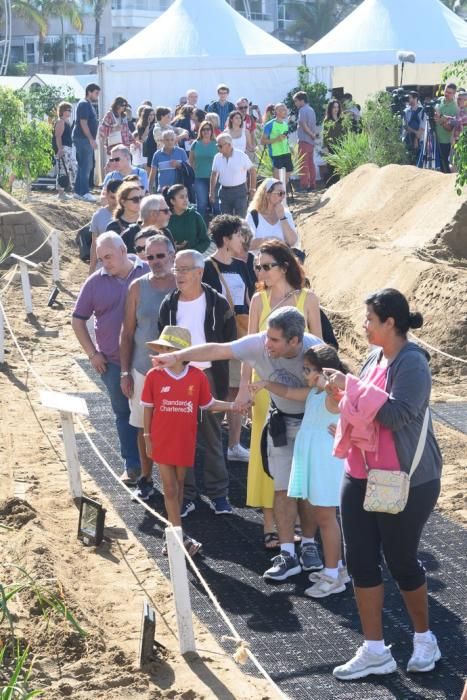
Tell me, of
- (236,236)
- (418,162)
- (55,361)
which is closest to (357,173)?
(418,162)

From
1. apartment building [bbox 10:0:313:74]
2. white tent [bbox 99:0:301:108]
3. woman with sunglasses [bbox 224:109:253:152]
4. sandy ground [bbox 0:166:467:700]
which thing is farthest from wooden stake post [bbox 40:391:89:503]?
apartment building [bbox 10:0:313:74]

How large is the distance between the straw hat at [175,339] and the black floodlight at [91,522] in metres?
1.09

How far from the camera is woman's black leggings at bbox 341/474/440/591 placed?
5.36m

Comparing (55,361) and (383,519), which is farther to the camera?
(55,361)

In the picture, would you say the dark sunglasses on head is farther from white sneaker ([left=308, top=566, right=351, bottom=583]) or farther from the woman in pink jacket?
the woman in pink jacket

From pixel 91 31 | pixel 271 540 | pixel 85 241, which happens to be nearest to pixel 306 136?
pixel 85 241

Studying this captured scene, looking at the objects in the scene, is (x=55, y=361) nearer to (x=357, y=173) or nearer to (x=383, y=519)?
(x=383, y=519)

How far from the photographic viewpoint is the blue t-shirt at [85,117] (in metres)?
23.2

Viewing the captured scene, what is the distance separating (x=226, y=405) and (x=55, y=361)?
615 centimetres

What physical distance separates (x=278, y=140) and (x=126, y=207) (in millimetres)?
12647

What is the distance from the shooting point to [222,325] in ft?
26.2

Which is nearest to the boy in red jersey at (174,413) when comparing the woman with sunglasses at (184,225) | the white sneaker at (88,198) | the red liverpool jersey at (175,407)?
the red liverpool jersey at (175,407)

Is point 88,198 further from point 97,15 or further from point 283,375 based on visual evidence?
point 97,15

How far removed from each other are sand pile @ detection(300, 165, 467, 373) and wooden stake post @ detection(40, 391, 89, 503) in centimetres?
547
